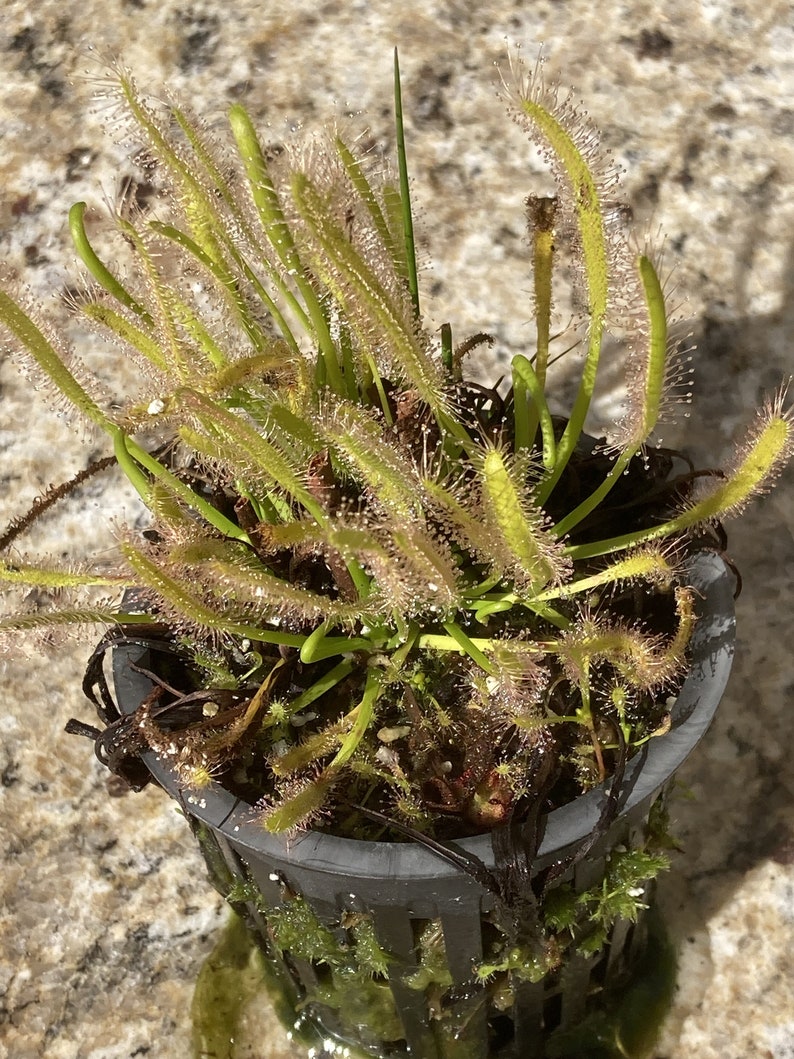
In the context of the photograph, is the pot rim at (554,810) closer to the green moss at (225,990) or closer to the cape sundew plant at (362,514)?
the cape sundew plant at (362,514)

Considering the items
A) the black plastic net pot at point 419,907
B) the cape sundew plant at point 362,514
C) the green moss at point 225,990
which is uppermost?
the cape sundew plant at point 362,514

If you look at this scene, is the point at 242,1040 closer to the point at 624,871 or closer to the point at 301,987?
the point at 301,987

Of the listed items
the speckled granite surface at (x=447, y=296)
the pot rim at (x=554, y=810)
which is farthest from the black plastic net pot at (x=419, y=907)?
the speckled granite surface at (x=447, y=296)

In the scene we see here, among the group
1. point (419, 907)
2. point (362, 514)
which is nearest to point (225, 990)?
point (419, 907)

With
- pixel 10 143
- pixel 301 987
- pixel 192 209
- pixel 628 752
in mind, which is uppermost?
pixel 192 209

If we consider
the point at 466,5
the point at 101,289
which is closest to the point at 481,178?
the point at 466,5

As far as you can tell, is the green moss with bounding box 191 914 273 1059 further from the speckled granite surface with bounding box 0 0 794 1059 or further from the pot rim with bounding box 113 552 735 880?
the pot rim with bounding box 113 552 735 880
